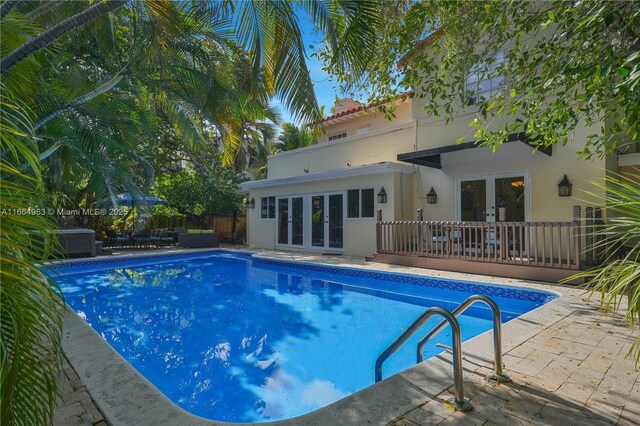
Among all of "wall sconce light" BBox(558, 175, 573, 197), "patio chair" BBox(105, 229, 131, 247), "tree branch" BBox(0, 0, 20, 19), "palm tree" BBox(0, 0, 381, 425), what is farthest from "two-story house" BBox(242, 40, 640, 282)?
"patio chair" BBox(105, 229, 131, 247)

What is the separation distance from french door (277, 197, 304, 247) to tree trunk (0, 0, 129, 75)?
38.7ft

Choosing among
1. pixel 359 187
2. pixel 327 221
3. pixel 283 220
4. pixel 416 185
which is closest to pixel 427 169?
pixel 416 185

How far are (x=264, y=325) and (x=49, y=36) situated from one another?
17.4ft

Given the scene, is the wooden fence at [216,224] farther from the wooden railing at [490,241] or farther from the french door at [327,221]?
the wooden railing at [490,241]

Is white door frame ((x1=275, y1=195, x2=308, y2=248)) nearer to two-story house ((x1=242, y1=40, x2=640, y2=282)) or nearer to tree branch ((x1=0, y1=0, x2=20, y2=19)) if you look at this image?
two-story house ((x1=242, y1=40, x2=640, y2=282))

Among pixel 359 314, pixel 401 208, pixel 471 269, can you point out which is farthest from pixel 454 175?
pixel 359 314

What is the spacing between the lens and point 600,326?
4.82 meters

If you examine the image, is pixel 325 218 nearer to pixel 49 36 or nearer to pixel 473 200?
pixel 473 200

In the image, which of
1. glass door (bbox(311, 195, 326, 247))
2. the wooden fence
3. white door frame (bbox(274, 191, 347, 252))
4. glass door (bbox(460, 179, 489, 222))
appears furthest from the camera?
the wooden fence

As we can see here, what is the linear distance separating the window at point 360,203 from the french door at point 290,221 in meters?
2.78

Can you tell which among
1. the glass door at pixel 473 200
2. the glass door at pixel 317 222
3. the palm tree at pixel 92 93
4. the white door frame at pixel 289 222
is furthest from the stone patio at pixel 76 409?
the white door frame at pixel 289 222

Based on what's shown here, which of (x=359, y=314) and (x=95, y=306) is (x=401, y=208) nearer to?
(x=359, y=314)

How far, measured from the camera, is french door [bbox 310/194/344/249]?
1398cm

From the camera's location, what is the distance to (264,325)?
6.52 m
